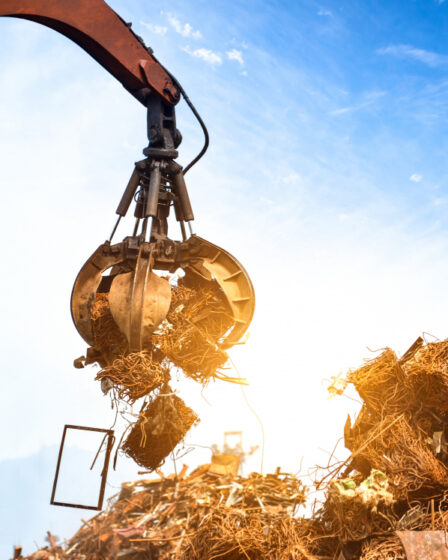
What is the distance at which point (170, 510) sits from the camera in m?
7.65

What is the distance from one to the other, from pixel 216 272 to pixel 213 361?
28.5 inches

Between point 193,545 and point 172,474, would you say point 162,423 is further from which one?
point 172,474

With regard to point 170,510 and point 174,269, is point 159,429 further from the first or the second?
point 170,510

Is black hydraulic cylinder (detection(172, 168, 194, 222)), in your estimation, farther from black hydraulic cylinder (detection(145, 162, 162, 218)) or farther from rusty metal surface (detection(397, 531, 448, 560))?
rusty metal surface (detection(397, 531, 448, 560))

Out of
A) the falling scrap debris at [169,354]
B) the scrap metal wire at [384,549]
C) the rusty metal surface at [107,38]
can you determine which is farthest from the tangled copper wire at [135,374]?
the rusty metal surface at [107,38]

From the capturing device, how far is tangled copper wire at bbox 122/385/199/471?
13.4 ft

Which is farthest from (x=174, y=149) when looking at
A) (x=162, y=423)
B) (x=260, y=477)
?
(x=260, y=477)

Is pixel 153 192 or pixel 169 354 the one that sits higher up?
pixel 153 192

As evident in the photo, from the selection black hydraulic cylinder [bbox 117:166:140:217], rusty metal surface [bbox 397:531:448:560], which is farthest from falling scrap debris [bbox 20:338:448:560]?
black hydraulic cylinder [bbox 117:166:140:217]

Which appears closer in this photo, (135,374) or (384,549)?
(135,374)

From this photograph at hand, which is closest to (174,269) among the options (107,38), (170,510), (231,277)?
(231,277)

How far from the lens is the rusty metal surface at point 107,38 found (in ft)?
13.9

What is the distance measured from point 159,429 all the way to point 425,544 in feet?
7.17

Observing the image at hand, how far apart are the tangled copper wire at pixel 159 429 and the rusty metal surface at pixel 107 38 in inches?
113
